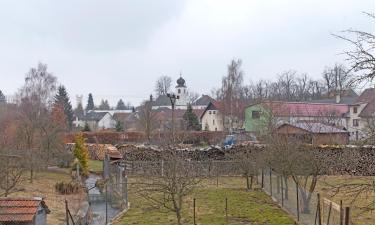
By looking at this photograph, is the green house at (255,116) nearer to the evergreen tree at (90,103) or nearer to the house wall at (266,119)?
the house wall at (266,119)

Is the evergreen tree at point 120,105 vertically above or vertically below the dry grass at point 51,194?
above

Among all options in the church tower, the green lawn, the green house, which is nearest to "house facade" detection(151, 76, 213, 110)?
the church tower

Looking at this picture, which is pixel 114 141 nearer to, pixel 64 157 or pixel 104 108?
pixel 64 157

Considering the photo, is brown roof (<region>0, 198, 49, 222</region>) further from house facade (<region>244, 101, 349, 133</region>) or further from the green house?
house facade (<region>244, 101, 349, 133</region>)

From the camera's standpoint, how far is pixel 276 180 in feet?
69.7

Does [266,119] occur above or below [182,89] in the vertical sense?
below

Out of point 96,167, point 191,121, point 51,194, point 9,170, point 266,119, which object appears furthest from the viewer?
point 191,121

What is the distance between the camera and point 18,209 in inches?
454

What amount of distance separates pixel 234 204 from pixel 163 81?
101 metres

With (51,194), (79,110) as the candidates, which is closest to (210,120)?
(51,194)

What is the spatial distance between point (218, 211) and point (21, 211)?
8.39 m

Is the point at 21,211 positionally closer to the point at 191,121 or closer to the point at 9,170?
the point at 9,170

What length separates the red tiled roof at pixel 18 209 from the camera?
37.0 feet

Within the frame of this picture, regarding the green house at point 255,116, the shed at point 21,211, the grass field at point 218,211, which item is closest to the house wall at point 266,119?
the green house at point 255,116
